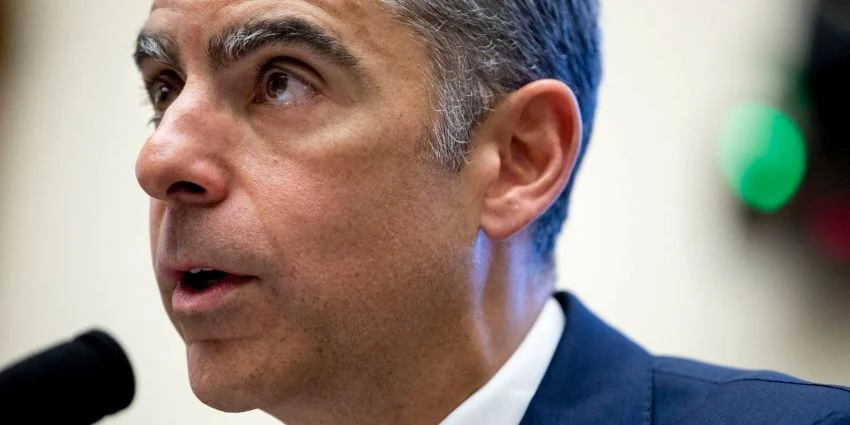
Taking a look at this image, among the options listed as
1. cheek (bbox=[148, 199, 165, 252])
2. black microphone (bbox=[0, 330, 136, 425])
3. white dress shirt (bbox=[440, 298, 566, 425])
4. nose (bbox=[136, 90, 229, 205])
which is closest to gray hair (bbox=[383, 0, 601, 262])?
white dress shirt (bbox=[440, 298, 566, 425])

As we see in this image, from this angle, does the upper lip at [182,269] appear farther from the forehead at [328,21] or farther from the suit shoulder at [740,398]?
the suit shoulder at [740,398]

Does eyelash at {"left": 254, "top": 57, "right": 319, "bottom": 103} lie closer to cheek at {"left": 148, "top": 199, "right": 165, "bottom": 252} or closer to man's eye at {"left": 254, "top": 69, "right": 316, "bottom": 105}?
man's eye at {"left": 254, "top": 69, "right": 316, "bottom": 105}

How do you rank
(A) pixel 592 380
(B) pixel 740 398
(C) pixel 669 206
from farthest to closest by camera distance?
(C) pixel 669 206, (A) pixel 592 380, (B) pixel 740 398

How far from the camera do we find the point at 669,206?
90.7 inches

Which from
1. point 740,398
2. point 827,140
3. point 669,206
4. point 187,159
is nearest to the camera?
point 187,159

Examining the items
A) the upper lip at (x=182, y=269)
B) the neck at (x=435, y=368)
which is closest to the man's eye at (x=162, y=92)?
the upper lip at (x=182, y=269)

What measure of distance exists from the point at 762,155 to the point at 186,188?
1.43m

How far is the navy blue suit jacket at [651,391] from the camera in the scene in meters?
1.36

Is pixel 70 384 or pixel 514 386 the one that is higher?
pixel 70 384

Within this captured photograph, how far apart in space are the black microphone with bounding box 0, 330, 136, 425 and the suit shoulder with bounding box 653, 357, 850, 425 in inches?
32.2

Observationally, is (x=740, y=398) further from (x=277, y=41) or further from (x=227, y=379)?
(x=277, y=41)

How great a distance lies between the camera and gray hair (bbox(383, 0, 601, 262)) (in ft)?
4.68

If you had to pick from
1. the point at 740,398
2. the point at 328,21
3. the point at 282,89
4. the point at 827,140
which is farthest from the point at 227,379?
the point at 827,140

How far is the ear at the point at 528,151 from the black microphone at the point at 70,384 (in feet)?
1.96
